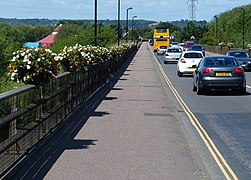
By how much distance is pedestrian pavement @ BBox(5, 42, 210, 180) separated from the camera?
8.12m

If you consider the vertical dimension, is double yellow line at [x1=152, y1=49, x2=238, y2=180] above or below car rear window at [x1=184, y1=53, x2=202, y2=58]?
below

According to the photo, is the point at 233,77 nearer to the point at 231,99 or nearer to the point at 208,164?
the point at 231,99

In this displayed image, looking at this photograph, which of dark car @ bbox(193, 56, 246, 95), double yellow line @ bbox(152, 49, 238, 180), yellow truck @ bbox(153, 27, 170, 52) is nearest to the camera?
double yellow line @ bbox(152, 49, 238, 180)

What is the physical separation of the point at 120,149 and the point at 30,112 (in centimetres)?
176

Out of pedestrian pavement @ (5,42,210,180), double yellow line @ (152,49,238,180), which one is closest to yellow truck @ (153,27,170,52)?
double yellow line @ (152,49,238,180)

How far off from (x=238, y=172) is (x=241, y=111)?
8.08 m

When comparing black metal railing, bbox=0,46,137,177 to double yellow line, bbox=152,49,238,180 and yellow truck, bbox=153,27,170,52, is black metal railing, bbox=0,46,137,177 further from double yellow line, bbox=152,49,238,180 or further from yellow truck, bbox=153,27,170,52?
yellow truck, bbox=153,27,170,52

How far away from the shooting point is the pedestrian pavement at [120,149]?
26.7ft

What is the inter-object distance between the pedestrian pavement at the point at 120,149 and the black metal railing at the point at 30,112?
266 millimetres

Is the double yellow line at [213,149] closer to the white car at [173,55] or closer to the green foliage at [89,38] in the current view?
the white car at [173,55]

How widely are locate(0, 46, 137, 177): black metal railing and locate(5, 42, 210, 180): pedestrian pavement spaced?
0.27m

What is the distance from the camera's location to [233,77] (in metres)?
21.0

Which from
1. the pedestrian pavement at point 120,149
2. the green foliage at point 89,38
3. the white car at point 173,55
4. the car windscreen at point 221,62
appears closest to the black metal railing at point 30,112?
the pedestrian pavement at point 120,149

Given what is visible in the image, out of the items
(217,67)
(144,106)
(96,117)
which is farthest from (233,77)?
(96,117)
